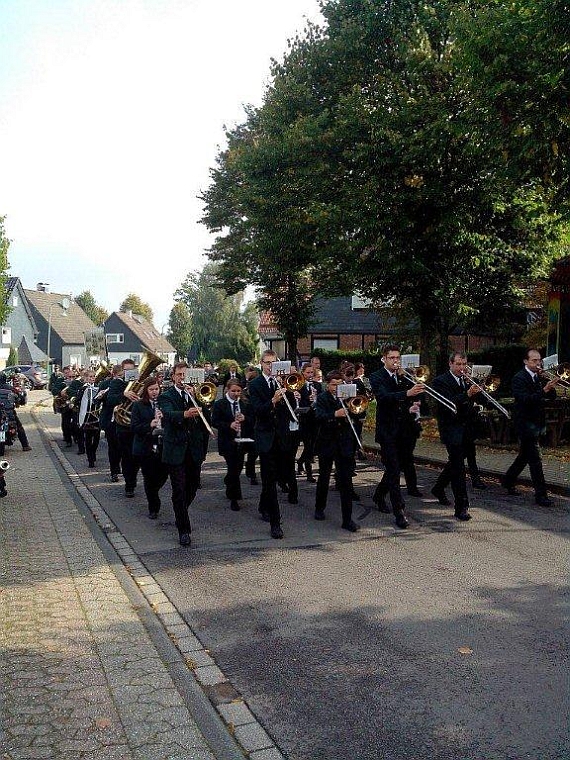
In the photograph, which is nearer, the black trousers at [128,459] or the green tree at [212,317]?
the black trousers at [128,459]

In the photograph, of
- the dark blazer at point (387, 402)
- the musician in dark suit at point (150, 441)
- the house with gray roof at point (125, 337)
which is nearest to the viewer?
the dark blazer at point (387, 402)

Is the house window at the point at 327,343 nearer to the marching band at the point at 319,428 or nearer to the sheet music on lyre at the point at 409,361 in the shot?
the marching band at the point at 319,428

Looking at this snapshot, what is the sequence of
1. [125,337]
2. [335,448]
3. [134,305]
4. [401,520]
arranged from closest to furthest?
[401,520]
[335,448]
[125,337]
[134,305]

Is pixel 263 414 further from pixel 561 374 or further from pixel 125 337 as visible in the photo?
pixel 125 337

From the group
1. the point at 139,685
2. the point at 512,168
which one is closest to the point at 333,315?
the point at 512,168

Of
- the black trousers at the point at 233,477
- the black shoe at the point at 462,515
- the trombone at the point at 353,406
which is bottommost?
the black shoe at the point at 462,515

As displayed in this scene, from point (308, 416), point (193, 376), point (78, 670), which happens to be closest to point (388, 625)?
point (78, 670)

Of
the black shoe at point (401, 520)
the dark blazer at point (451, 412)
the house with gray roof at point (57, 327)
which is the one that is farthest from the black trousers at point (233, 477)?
the house with gray roof at point (57, 327)

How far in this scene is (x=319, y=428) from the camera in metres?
9.87

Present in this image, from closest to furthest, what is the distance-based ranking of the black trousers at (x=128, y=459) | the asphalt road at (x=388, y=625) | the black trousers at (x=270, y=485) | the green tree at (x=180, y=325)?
the asphalt road at (x=388, y=625) < the black trousers at (x=270, y=485) < the black trousers at (x=128, y=459) < the green tree at (x=180, y=325)

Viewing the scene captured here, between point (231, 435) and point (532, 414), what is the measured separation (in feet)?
14.3

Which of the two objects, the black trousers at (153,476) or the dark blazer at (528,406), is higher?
the dark blazer at (528,406)

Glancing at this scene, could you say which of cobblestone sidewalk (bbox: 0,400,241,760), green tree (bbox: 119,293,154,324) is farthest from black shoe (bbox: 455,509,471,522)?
green tree (bbox: 119,293,154,324)

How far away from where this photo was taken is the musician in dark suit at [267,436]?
9094mm
